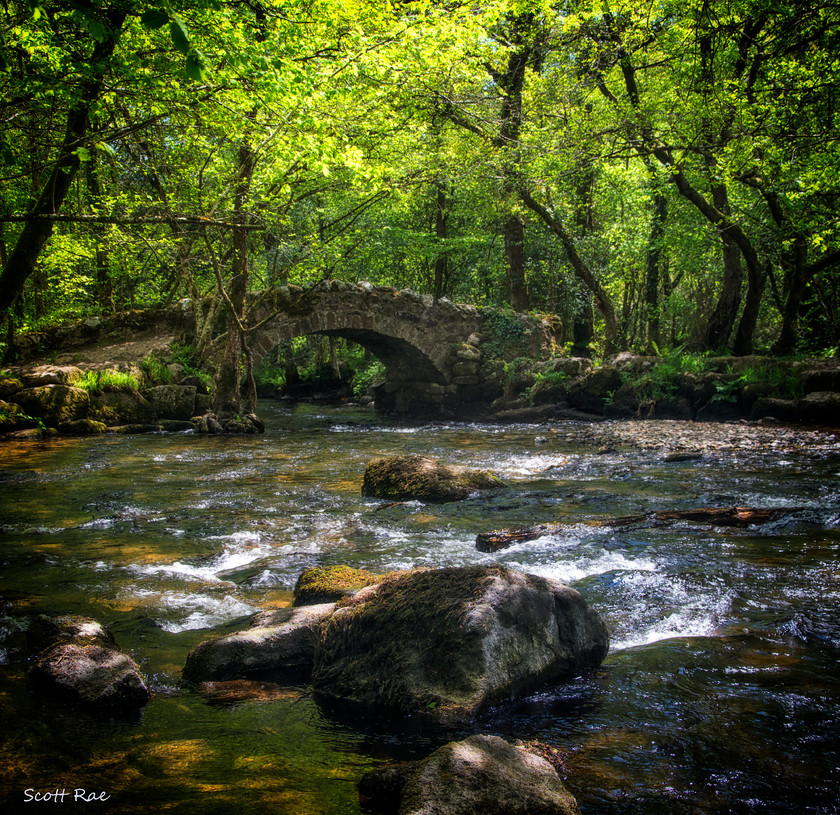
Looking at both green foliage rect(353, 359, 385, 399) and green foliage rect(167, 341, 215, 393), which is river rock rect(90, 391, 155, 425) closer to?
green foliage rect(167, 341, 215, 393)

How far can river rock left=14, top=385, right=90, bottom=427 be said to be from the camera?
13734 mm

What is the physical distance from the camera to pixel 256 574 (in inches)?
199

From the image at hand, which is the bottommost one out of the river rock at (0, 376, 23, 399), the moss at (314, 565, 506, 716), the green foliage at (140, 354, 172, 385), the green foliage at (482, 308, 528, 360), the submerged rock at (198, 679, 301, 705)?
the submerged rock at (198, 679, 301, 705)

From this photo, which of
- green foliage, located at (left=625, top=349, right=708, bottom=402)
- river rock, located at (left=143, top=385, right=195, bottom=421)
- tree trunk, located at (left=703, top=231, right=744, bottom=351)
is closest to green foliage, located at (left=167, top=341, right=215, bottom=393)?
river rock, located at (left=143, top=385, right=195, bottom=421)

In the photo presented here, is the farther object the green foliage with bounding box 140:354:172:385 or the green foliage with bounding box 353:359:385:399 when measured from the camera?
the green foliage with bounding box 353:359:385:399

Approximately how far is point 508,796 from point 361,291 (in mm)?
17990

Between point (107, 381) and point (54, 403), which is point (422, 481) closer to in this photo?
point (54, 403)

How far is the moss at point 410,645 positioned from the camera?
2906 mm

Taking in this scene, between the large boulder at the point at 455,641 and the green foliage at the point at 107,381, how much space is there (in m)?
14.0

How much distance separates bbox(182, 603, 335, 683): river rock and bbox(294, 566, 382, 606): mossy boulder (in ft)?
1.65

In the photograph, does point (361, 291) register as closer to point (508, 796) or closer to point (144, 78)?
point (144, 78)

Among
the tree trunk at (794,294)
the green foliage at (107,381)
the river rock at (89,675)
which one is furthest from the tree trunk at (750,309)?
the river rock at (89,675)
